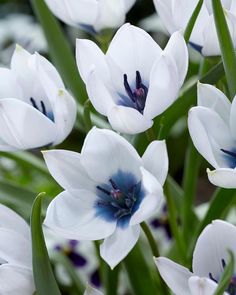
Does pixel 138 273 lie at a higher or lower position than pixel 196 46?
lower

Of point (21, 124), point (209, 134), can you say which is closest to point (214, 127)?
point (209, 134)

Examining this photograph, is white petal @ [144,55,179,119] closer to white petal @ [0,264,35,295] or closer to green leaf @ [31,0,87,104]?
white petal @ [0,264,35,295]

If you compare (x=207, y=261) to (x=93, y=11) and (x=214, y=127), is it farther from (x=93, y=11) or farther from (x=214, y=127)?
(x=93, y=11)

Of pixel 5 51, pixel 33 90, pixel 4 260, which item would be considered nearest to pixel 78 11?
pixel 33 90

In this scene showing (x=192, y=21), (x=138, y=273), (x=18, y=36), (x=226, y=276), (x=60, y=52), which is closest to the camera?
(x=226, y=276)

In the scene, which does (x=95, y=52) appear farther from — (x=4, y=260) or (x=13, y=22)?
(x=13, y=22)

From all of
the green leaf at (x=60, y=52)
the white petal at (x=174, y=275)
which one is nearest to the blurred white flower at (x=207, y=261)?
the white petal at (x=174, y=275)
